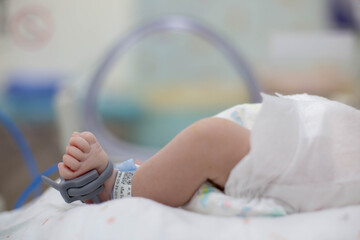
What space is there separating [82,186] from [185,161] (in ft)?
0.51

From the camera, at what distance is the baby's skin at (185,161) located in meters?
0.59

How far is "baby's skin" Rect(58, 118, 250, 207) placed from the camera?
1.92 ft

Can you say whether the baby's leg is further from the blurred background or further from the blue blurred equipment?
the blurred background

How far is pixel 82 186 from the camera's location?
0.61 meters

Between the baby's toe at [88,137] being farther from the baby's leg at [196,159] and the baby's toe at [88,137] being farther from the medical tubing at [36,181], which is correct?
the medical tubing at [36,181]

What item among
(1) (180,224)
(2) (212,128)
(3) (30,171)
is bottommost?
(3) (30,171)

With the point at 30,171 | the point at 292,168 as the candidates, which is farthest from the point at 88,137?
the point at 30,171

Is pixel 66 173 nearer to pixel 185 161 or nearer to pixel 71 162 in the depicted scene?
pixel 71 162

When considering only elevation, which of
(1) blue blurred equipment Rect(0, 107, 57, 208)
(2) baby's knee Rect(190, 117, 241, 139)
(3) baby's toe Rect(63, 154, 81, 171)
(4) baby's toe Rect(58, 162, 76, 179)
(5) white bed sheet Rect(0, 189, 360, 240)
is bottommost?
(1) blue blurred equipment Rect(0, 107, 57, 208)

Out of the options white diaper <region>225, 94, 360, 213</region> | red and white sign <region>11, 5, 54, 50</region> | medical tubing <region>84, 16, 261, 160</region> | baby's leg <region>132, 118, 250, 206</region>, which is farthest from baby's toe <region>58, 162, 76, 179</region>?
red and white sign <region>11, 5, 54, 50</region>

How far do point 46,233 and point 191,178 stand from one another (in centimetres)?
21

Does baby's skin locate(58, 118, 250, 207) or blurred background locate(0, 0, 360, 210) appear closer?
baby's skin locate(58, 118, 250, 207)

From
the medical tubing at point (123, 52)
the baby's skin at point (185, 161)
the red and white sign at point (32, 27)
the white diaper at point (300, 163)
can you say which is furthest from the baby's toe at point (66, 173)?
the red and white sign at point (32, 27)

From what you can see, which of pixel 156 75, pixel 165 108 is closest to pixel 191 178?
pixel 165 108
